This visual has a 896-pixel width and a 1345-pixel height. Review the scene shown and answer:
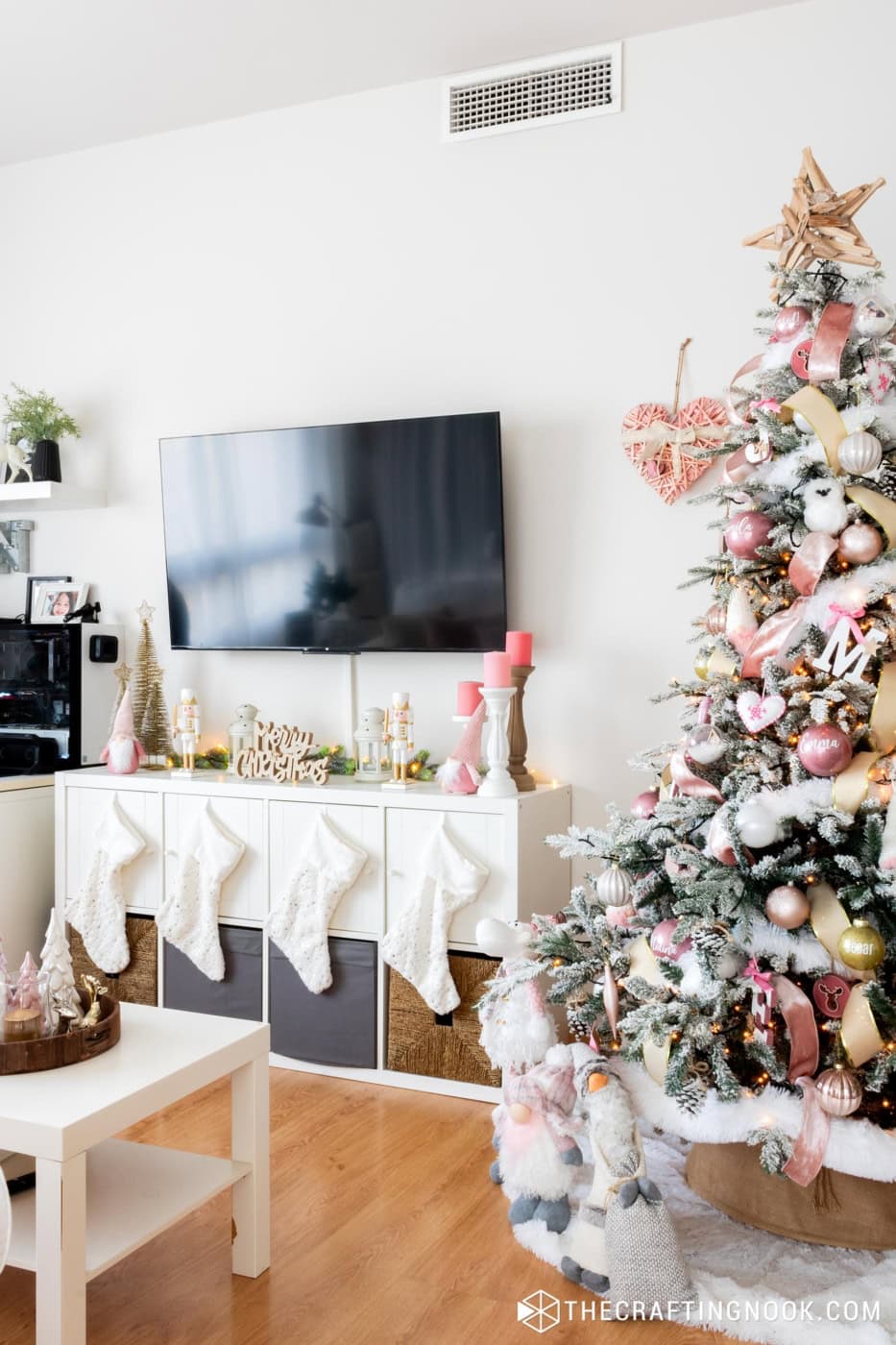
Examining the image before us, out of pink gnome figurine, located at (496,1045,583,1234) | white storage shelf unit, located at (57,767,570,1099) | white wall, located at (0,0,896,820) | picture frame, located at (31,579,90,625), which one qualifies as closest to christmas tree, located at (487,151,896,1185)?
pink gnome figurine, located at (496,1045,583,1234)

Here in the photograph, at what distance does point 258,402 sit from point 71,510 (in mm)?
879

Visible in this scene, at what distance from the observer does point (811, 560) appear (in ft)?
7.44

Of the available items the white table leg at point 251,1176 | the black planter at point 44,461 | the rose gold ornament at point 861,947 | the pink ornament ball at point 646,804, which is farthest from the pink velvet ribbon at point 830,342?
the black planter at point 44,461

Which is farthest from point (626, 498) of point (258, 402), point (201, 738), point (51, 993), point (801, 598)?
point (51, 993)

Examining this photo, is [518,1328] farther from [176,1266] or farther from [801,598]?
[801,598]

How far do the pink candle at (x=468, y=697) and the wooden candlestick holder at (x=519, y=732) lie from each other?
0.11m

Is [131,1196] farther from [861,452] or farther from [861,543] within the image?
[861,452]

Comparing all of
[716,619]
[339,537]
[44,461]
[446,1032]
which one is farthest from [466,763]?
[44,461]

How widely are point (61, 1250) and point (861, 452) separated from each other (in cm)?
198

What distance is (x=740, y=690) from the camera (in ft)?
7.63

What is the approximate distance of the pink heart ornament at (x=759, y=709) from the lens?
2.22 metres

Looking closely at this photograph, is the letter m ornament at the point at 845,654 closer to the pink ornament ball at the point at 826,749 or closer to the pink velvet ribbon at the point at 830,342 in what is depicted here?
the pink ornament ball at the point at 826,749

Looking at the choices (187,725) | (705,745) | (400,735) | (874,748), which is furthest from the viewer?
(187,725)

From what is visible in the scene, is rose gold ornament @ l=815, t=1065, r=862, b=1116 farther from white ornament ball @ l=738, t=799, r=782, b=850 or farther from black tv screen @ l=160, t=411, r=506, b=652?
black tv screen @ l=160, t=411, r=506, b=652
